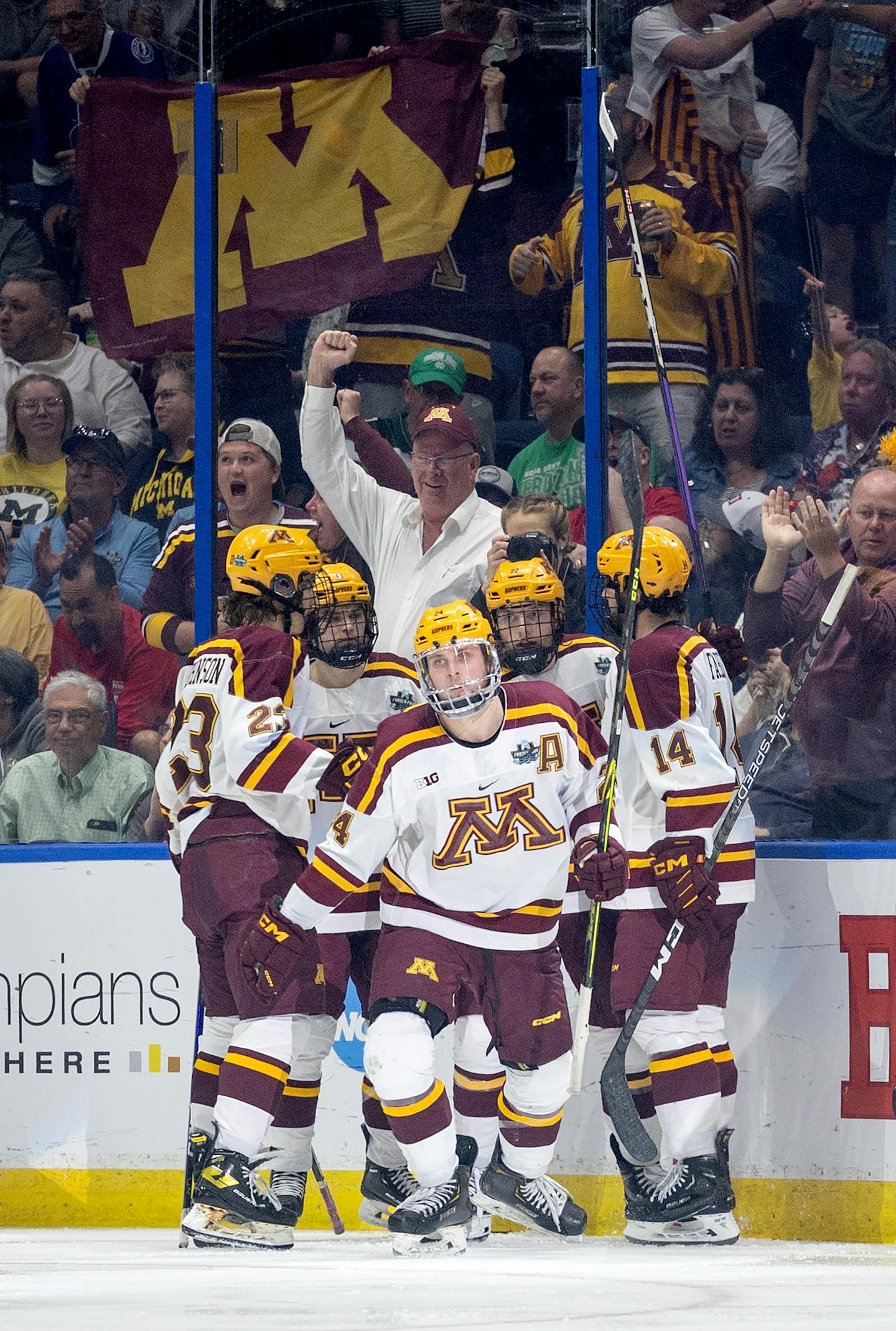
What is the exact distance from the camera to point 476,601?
4.63m

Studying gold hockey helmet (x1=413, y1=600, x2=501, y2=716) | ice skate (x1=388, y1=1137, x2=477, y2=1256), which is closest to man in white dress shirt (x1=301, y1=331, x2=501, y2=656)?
gold hockey helmet (x1=413, y1=600, x2=501, y2=716)

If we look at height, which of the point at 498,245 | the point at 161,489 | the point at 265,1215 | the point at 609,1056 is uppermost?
the point at 498,245

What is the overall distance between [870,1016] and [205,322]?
250 cm

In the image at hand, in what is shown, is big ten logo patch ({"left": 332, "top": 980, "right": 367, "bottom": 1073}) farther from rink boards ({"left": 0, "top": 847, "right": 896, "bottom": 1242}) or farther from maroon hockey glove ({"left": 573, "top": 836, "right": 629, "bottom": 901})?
maroon hockey glove ({"left": 573, "top": 836, "right": 629, "bottom": 901})

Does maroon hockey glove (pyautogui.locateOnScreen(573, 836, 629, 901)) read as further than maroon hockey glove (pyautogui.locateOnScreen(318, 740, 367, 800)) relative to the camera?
No

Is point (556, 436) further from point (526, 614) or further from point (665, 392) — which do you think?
point (526, 614)

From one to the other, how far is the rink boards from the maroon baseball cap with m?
132 centimetres

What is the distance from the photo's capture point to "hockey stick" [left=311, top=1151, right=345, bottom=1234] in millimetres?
3975

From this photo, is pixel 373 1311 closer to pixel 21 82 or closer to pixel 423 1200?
pixel 423 1200

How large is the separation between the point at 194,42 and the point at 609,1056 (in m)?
2.99

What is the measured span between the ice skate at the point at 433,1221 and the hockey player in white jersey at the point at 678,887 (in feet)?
1.85

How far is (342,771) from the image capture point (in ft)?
13.1

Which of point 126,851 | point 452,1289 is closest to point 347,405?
point 126,851

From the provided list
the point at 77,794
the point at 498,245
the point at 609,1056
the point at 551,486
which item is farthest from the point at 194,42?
the point at 609,1056
